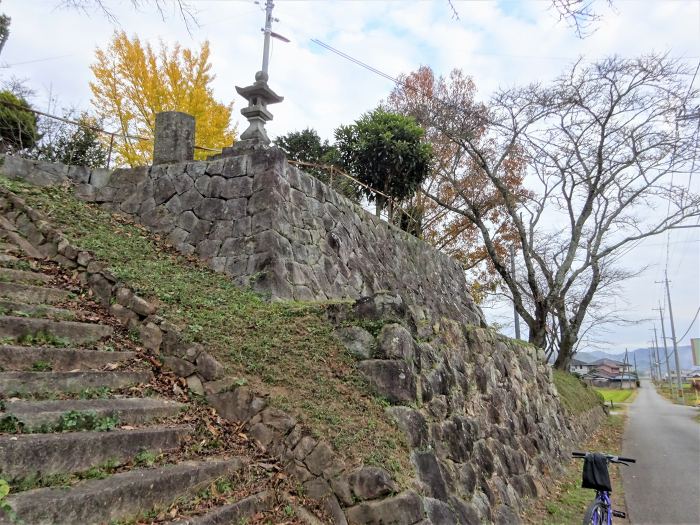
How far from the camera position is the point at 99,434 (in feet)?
9.89

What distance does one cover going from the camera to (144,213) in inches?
311

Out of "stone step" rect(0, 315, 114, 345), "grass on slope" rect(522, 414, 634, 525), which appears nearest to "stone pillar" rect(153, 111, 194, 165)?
"stone step" rect(0, 315, 114, 345)

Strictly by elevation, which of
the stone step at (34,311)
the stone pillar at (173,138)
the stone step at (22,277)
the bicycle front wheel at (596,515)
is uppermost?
the stone pillar at (173,138)

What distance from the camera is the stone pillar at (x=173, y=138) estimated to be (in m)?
8.36

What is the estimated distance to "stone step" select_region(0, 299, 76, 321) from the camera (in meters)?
4.10

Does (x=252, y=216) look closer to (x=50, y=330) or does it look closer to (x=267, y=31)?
(x=50, y=330)

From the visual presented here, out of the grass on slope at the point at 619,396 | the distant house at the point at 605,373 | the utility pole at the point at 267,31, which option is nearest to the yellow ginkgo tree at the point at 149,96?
the utility pole at the point at 267,31

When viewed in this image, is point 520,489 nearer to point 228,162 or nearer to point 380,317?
point 380,317

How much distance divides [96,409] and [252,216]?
13.8 feet

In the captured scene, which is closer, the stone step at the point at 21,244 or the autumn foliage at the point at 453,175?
the stone step at the point at 21,244

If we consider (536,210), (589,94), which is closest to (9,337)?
(589,94)

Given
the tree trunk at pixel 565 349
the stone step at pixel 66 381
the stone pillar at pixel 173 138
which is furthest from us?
the tree trunk at pixel 565 349

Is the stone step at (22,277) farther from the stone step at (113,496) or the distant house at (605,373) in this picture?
the distant house at (605,373)

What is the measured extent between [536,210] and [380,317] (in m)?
14.2
